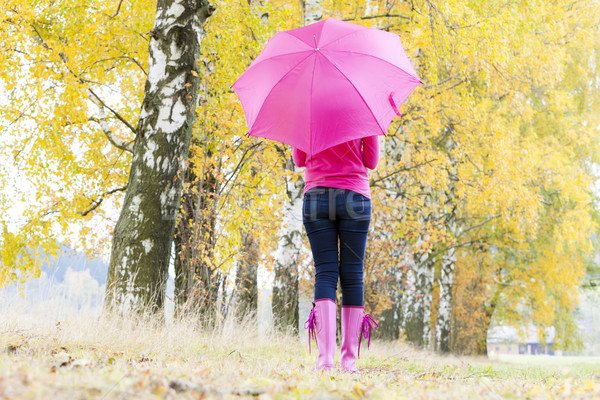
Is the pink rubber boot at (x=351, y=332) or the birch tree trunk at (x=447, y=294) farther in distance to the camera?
the birch tree trunk at (x=447, y=294)

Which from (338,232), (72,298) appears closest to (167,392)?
(338,232)

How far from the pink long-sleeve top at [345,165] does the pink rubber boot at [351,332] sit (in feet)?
2.81

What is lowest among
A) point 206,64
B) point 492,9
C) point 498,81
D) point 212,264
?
point 212,264

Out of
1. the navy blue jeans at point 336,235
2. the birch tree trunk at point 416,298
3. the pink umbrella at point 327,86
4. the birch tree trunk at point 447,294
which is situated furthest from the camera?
the birch tree trunk at point 447,294

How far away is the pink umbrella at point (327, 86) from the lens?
3.57 m

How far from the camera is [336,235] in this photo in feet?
12.4

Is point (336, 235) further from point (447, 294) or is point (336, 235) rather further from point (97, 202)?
point (447, 294)

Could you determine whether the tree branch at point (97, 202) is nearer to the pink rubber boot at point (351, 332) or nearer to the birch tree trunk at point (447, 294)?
the pink rubber boot at point (351, 332)

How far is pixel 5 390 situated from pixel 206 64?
275 inches

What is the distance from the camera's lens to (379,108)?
3.63m

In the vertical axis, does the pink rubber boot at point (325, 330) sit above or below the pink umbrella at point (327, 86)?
below

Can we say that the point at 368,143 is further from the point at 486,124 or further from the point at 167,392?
the point at 486,124

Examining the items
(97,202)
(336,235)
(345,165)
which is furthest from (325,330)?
(97,202)

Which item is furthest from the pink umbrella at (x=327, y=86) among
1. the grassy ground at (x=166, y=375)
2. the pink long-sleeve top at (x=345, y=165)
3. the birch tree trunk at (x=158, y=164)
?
the birch tree trunk at (x=158, y=164)
